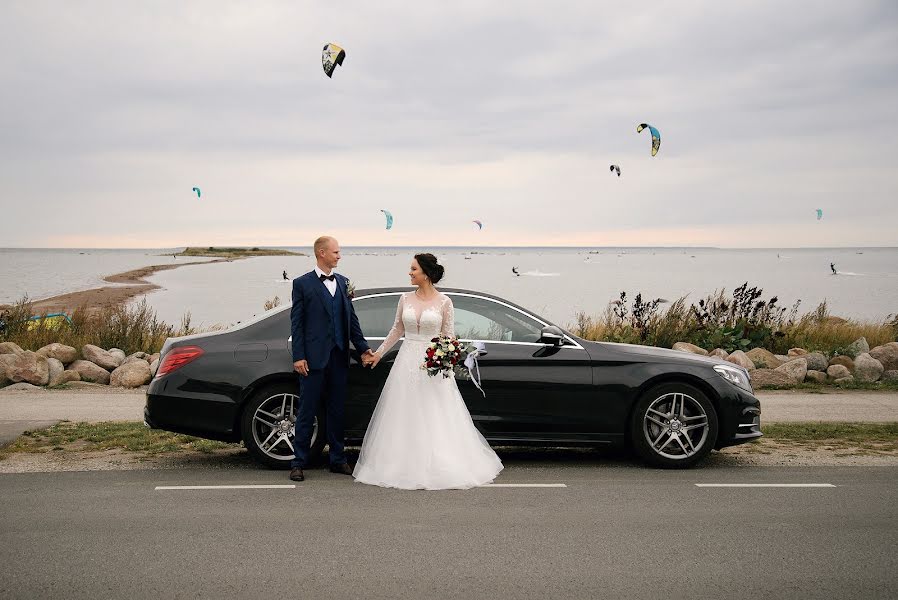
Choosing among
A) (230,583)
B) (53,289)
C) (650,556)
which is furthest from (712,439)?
(53,289)

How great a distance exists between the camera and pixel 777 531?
634cm

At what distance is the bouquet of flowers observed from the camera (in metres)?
8.11

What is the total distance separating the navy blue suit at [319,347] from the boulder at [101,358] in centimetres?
859

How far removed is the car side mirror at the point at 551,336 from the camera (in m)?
8.40

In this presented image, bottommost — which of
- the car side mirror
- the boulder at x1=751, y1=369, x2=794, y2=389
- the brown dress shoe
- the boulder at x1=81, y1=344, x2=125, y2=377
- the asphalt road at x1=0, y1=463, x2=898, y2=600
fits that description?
the asphalt road at x1=0, y1=463, x2=898, y2=600

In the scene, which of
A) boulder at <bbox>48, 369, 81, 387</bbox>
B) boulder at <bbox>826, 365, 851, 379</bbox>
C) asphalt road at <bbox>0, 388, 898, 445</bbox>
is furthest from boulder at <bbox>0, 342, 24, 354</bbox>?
boulder at <bbox>826, 365, 851, 379</bbox>

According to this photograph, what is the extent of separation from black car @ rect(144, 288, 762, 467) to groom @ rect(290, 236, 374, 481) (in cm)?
33

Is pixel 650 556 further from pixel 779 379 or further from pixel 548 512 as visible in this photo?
pixel 779 379

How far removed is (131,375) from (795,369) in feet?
34.7

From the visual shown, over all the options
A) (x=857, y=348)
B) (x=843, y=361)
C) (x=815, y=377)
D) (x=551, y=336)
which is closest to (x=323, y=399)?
(x=551, y=336)

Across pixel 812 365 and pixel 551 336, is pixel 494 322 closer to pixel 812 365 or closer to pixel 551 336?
pixel 551 336

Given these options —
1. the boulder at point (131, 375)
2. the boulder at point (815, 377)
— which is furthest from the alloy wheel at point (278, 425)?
the boulder at point (815, 377)

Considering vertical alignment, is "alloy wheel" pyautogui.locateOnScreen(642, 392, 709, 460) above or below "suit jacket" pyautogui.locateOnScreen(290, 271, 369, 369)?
below

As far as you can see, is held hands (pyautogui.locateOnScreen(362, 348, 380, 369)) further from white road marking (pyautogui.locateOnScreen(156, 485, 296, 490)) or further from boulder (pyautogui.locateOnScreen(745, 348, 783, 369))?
boulder (pyautogui.locateOnScreen(745, 348, 783, 369))
